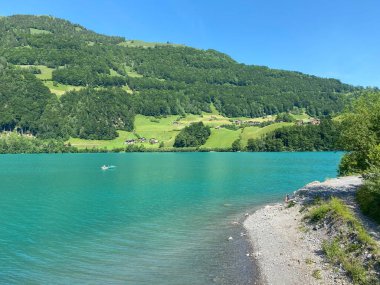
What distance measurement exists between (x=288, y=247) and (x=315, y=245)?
236cm

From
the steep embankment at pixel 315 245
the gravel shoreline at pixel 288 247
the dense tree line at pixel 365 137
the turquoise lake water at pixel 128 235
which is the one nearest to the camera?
the steep embankment at pixel 315 245

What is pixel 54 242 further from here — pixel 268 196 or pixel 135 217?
pixel 268 196

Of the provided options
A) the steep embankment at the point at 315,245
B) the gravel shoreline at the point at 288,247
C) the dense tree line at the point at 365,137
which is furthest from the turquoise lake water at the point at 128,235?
the dense tree line at the point at 365,137

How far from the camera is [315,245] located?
3266cm

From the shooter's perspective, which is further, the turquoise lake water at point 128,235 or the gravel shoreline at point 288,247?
the turquoise lake water at point 128,235

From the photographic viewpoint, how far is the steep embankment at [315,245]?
24969 mm

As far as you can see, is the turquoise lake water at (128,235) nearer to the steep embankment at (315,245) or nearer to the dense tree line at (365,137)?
the steep embankment at (315,245)

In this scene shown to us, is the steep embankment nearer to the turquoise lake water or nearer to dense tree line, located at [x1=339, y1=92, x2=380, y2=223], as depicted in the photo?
dense tree line, located at [x1=339, y1=92, x2=380, y2=223]

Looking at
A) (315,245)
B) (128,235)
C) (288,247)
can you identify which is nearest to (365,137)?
(315,245)

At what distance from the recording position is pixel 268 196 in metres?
71.2

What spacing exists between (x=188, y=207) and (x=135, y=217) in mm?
10159

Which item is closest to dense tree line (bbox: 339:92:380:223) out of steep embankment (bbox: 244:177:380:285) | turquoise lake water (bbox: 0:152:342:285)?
steep embankment (bbox: 244:177:380:285)

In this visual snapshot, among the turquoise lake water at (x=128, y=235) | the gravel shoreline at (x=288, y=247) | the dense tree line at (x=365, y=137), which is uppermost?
the dense tree line at (x=365, y=137)

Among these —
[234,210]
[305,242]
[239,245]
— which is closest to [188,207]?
[234,210]
